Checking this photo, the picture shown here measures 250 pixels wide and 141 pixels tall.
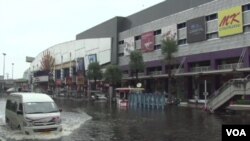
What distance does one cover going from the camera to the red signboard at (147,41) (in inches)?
2892

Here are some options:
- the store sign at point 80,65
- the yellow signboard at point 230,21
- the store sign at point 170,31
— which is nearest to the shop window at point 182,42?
the store sign at point 170,31

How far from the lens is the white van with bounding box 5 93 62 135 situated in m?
19.4

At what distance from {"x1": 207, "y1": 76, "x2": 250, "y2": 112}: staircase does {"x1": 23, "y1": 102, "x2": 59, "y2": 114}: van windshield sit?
67.6 feet

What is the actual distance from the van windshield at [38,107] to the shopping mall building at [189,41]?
32.3 metres

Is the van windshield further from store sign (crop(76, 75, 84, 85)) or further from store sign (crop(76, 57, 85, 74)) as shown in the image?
store sign (crop(76, 57, 85, 74))

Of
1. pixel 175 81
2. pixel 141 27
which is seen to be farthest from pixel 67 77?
pixel 175 81

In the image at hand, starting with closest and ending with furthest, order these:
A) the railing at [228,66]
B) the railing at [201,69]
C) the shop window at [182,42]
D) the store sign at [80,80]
Result: 1. the railing at [228,66]
2. the railing at [201,69]
3. the shop window at [182,42]
4. the store sign at [80,80]

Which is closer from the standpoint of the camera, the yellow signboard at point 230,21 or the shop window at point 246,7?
the shop window at point 246,7

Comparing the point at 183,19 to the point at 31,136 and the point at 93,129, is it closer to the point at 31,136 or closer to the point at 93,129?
the point at 93,129

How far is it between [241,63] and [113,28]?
43765 millimetres

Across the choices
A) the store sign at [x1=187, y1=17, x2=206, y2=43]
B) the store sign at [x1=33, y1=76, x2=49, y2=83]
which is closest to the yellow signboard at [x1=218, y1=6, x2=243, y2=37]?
the store sign at [x1=187, y1=17, x2=206, y2=43]

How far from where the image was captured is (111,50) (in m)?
90.9

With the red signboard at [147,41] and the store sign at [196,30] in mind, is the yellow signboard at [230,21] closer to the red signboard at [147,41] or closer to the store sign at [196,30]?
the store sign at [196,30]

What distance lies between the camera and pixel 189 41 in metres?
62.8
